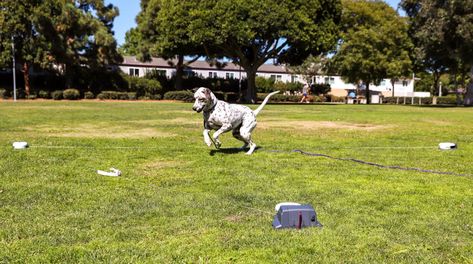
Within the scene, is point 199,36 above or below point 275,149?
above

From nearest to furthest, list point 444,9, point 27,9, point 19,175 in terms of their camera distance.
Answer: point 19,175
point 444,9
point 27,9

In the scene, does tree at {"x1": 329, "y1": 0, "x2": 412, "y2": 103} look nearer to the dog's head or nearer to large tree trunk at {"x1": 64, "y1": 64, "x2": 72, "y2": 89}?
large tree trunk at {"x1": 64, "y1": 64, "x2": 72, "y2": 89}

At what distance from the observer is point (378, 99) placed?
59.2 m

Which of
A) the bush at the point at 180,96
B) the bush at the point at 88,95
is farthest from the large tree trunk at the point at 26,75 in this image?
the bush at the point at 180,96

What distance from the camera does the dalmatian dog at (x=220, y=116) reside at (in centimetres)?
778

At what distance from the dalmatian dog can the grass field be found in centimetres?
47

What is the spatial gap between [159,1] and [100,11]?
222 inches

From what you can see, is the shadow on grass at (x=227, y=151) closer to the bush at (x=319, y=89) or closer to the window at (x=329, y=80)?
the bush at (x=319, y=89)

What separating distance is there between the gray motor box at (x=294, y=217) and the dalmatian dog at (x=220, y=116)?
3.75 meters

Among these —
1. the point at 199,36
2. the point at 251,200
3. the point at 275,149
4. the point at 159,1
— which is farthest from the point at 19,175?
the point at 159,1

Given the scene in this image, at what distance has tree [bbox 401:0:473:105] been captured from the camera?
32.5 m

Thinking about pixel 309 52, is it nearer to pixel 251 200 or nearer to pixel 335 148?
pixel 335 148

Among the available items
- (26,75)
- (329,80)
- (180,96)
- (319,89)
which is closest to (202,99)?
(180,96)

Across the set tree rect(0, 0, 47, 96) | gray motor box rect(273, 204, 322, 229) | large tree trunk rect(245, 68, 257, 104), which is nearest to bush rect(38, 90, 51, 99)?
tree rect(0, 0, 47, 96)
